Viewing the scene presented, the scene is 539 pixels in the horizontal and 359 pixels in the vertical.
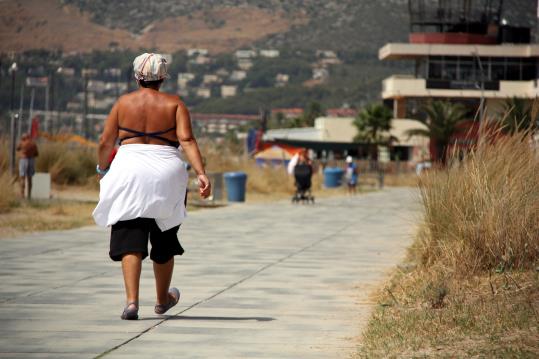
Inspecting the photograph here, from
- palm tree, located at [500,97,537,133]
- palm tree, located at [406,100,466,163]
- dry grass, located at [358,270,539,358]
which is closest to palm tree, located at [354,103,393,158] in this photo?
palm tree, located at [406,100,466,163]

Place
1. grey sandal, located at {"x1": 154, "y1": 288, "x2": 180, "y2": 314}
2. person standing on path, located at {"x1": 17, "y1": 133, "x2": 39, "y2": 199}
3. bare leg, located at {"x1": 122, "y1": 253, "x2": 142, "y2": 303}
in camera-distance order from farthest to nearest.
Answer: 1. person standing on path, located at {"x1": 17, "y1": 133, "x2": 39, "y2": 199}
2. grey sandal, located at {"x1": 154, "y1": 288, "x2": 180, "y2": 314}
3. bare leg, located at {"x1": 122, "y1": 253, "x2": 142, "y2": 303}

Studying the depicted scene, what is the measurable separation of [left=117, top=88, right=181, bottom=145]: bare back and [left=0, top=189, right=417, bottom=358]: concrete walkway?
1.32 metres

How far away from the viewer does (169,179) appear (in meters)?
9.02

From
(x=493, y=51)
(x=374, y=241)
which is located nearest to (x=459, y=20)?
(x=493, y=51)

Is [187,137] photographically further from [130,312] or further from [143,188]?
[130,312]

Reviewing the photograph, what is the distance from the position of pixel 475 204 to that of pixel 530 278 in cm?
139

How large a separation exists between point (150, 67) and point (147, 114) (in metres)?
0.36

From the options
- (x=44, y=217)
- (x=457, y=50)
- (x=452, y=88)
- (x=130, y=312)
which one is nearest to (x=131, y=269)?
(x=130, y=312)

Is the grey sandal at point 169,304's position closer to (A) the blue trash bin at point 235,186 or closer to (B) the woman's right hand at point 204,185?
(B) the woman's right hand at point 204,185

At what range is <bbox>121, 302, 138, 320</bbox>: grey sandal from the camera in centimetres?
902

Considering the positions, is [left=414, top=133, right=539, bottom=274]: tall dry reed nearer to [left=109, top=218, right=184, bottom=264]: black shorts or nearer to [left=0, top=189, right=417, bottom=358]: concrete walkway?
[left=0, top=189, right=417, bottom=358]: concrete walkway

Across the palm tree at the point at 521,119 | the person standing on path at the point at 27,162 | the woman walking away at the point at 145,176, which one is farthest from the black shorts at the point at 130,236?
the person standing on path at the point at 27,162

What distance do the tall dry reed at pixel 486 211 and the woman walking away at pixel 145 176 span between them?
9.36ft

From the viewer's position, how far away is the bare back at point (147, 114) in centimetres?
915
